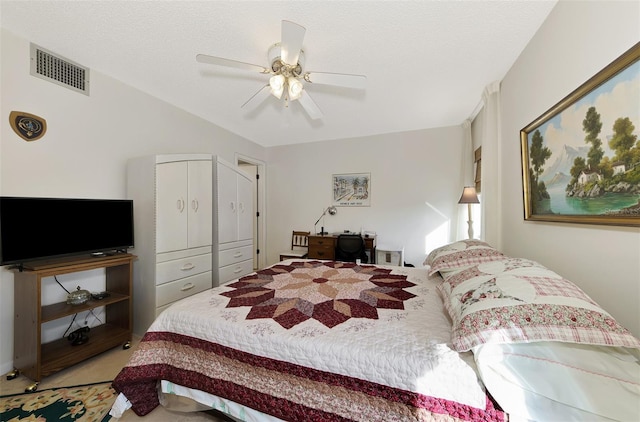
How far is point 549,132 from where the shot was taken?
1472mm

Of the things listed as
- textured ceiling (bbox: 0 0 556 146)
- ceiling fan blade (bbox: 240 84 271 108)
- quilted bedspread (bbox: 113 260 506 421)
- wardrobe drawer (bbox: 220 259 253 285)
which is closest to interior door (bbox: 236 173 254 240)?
wardrobe drawer (bbox: 220 259 253 285)

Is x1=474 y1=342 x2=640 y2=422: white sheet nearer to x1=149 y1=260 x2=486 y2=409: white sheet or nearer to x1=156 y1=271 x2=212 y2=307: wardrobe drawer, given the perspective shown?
x1=149 y1=260 x2=486 y2=409: white sheet

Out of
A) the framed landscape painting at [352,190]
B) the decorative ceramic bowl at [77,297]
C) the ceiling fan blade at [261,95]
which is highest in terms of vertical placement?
the ceiling fan blade at [261,95]

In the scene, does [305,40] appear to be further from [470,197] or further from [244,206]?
[470,197]

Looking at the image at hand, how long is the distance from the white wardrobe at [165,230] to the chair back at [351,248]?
1.98 metres

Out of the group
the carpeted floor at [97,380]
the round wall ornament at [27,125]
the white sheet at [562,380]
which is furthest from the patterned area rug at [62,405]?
the white sheet at [562,380]

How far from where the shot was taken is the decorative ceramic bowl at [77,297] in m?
1.91

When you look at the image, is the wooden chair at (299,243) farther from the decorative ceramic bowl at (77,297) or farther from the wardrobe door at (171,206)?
the decorative ceramic bowl at (77,297)

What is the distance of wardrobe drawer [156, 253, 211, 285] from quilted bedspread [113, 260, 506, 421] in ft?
3.53

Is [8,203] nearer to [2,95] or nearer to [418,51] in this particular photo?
[2,95]

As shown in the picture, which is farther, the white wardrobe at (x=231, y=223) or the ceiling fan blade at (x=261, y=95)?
the white wardrobe at (x=231, y=223)

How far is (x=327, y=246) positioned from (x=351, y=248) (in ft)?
1.49

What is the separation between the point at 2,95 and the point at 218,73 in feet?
5.13

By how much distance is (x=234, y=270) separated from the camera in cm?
309
